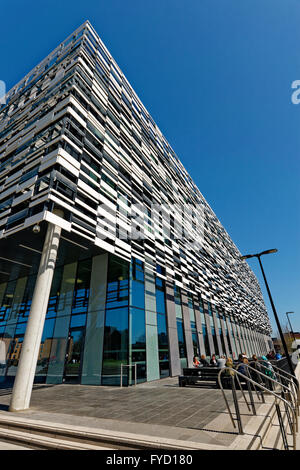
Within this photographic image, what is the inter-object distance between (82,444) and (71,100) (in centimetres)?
1477

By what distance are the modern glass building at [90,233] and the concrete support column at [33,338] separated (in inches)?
10.3

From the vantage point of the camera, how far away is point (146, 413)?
6418 millimetres

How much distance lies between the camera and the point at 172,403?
7609 millimetres

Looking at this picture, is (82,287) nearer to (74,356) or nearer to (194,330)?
(74,356)

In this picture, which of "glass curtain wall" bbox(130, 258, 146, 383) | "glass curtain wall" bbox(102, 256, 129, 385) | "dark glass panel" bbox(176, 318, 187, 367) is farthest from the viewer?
"dark glass panel" bbox(176, 318, 187, 367)

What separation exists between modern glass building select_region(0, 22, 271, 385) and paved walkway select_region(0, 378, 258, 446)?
3288mm

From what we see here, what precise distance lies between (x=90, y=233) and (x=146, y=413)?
8.07m

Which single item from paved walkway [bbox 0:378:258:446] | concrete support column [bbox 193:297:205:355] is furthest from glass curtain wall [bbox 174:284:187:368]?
paved walkway [bbox 0:378:258:446]

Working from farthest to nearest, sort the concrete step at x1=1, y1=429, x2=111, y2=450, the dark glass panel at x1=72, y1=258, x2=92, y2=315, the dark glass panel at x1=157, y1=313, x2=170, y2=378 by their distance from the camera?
the dark glass panel at x1=157, y1=313, x2=170, y2=378
the dark glass panel at x1=72, y1=258, x2=92, y2=315
the concrete step at x1=1, y1=429, x2=111, y2=450

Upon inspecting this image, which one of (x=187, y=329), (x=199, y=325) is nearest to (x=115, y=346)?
(x=187, y=329)

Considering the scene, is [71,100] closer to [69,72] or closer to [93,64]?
[69,72]

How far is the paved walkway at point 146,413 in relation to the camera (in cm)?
475

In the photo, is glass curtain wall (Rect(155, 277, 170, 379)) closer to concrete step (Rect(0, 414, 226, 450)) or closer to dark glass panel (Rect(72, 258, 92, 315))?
dark glass panel (Rect(72, 258, 92, 315))

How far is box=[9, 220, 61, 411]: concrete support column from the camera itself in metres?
7.64
